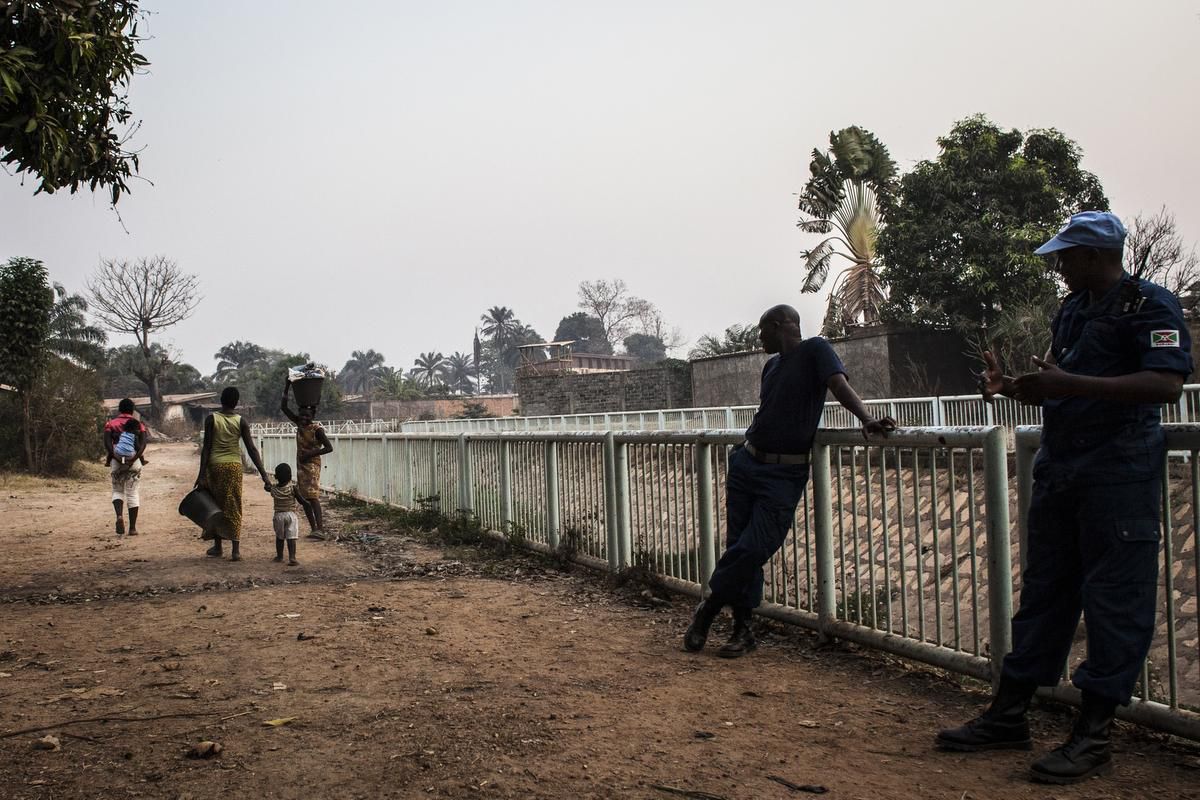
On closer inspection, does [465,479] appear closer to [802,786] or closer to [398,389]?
[802,786]

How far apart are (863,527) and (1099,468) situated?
197 centimetres

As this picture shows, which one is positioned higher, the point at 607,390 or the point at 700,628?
the point at 607,390

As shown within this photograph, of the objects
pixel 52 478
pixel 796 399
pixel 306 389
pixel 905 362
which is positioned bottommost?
pixel 52 478

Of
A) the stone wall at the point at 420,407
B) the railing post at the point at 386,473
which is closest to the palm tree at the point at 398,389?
the stone wall at the point at 420,407

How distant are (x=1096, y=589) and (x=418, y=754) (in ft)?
8.14

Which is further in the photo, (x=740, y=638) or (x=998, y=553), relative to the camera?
(x=740, y=638)

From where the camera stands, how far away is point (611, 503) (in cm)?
759

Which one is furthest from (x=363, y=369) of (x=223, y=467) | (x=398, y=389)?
(x=223, y=467)

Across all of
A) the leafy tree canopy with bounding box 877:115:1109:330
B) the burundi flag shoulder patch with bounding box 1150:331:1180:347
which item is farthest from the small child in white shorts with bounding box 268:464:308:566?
the leafy tree canopy with bounding box 877:115:1109:330

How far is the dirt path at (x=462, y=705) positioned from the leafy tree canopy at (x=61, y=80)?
3.26 metres

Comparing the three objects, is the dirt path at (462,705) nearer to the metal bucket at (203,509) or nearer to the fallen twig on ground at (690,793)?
the fallen twig on ground at (690,793)

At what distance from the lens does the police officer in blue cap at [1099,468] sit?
10.6 feet

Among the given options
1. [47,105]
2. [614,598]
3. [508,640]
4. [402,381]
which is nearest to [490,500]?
[614,598]

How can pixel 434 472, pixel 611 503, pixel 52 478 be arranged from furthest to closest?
pixel 52 478, pixel 434 472, pixel 611 503
